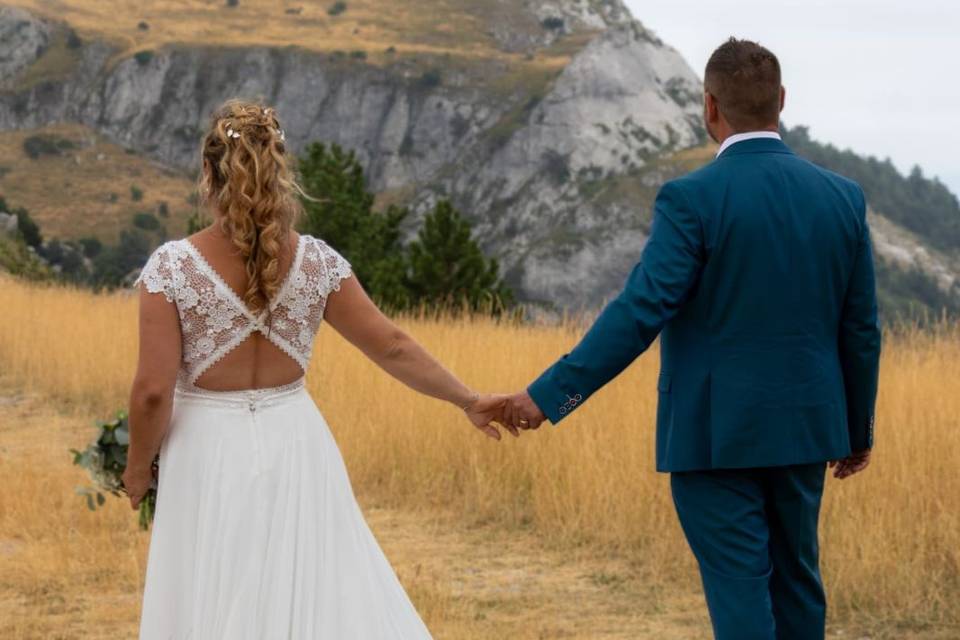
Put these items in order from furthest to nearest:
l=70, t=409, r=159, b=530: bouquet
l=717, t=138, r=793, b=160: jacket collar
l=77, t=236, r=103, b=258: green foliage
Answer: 1. l=77, t=236, r=103, b=258: green foliage
2. l=70, t=409, r=159, b=530: bouquet
3. l=717, t=138, r=793, b=160: jacket collar

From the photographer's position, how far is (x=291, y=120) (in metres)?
139

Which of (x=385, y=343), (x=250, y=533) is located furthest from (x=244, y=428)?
(x=385, y=343)

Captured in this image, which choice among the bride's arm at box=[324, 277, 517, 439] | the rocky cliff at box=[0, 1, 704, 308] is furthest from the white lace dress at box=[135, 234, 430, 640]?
the rocky cliff at box=[0, 1, 704, 308]

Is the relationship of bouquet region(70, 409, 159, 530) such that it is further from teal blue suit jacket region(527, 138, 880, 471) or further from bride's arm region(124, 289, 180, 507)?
teal blue suit jacket region(527, 138, 880, 471)

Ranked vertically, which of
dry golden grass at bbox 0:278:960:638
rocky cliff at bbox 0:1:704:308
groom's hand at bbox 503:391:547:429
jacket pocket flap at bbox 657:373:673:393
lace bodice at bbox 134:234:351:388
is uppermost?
rocky cliff at bbox 0:1:704:308

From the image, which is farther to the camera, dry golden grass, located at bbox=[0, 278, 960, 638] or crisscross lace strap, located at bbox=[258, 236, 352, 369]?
dry golden grass, located at bbox=[0, 278, 960, 638]

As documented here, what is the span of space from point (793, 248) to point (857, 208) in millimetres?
294

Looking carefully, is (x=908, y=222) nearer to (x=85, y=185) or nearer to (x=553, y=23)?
(x=553, y=23)

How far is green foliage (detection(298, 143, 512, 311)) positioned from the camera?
22.4 metres

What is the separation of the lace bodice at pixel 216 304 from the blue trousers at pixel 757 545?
1.16 metres

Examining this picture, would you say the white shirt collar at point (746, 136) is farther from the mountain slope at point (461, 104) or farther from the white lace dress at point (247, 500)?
the mountain slope at point (461, 104)

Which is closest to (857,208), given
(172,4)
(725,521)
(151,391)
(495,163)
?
(725,521)

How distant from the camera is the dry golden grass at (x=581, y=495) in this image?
6.25m

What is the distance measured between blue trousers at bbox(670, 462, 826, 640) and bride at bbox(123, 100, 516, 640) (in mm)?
904
